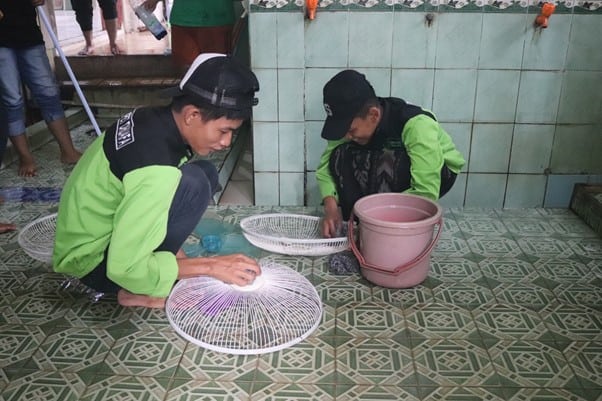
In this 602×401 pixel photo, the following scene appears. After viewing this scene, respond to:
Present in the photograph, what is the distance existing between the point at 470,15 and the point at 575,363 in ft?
5.01

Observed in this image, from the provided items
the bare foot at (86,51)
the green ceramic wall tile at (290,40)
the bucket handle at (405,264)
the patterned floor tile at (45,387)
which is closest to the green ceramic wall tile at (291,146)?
the green ceramic wall tile at (290,40)

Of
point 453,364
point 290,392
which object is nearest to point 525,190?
point 453,364

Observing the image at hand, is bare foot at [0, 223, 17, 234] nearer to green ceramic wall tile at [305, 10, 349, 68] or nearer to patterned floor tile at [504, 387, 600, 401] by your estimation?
green ceramic wall tile at [305, 10, 349, 68]

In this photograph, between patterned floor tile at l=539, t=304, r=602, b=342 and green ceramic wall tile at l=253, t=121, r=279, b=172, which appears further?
green ceramic wall tile at l=253, t=121, r=279, b=172

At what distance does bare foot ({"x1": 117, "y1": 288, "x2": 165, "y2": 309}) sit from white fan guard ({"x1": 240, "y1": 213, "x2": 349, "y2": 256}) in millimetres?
463

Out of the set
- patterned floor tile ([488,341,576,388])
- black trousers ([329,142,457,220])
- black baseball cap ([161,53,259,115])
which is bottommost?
patterned floor tile ([488,341,576,388])

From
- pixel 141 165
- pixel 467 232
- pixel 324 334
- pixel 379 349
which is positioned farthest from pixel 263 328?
pixel 467 232

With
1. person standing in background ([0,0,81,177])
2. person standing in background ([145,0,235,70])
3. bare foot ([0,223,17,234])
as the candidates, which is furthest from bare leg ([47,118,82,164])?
bare foot ([0,223,17,234])

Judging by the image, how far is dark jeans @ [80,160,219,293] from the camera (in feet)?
5.48

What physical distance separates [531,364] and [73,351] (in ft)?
4.36

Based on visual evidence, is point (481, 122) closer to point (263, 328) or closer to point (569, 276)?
point (569, 276)

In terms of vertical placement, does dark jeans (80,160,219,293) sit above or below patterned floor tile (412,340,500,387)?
above

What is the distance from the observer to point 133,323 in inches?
69.1

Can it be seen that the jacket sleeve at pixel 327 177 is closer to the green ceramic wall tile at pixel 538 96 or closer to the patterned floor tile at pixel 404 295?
the patterned floor tile at pixel 404 295
